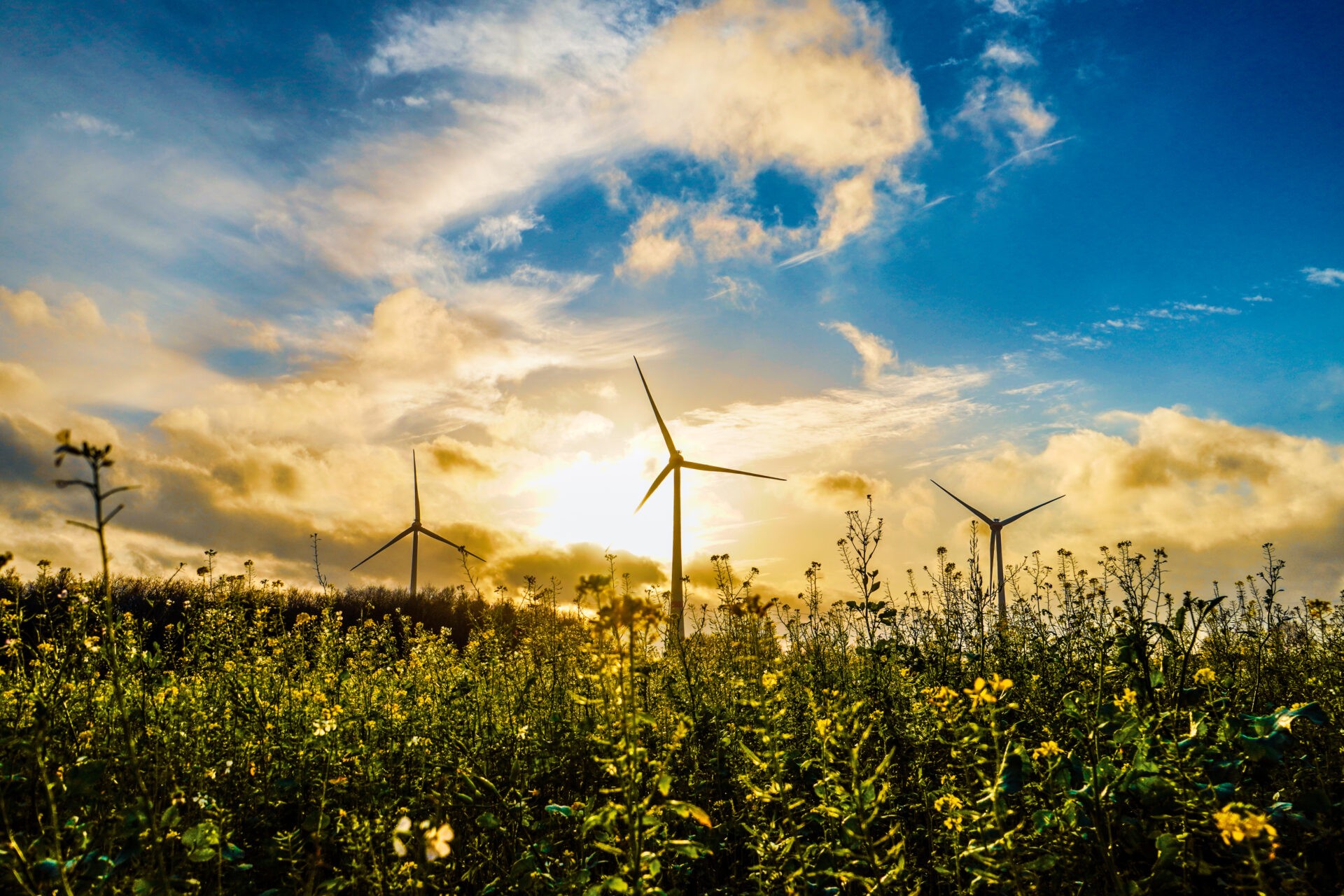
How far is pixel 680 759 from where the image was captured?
5430 millimetres

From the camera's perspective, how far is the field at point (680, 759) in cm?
298

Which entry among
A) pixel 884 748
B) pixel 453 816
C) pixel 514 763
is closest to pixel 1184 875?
pixel 884 748

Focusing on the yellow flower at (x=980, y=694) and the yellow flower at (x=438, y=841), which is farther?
the yellow flower at (x=980, y=694)

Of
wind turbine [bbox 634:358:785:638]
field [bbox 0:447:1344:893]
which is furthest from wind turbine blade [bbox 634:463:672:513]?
field [bbox 0:447:1344:893]

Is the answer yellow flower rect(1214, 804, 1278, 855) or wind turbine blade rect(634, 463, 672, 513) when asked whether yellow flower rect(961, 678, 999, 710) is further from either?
wind turbine blade rect(634, 463, 672, 513)

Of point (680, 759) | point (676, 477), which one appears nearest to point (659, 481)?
point (676, 477)

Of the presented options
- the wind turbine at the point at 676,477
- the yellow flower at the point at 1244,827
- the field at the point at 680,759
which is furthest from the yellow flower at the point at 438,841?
the wind turbine at the point at 676,477

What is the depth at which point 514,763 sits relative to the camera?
4.89 meters

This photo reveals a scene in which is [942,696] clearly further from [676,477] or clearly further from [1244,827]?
[676,477]

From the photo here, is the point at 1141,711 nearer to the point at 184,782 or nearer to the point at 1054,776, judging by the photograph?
the point at 1054,776

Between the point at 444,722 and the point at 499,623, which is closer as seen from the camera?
the point at 444,722

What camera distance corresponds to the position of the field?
2.98 metres

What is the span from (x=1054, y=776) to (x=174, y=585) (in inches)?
1521

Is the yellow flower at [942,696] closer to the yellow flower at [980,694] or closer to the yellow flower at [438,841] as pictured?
the yellow flower at [980,694]
